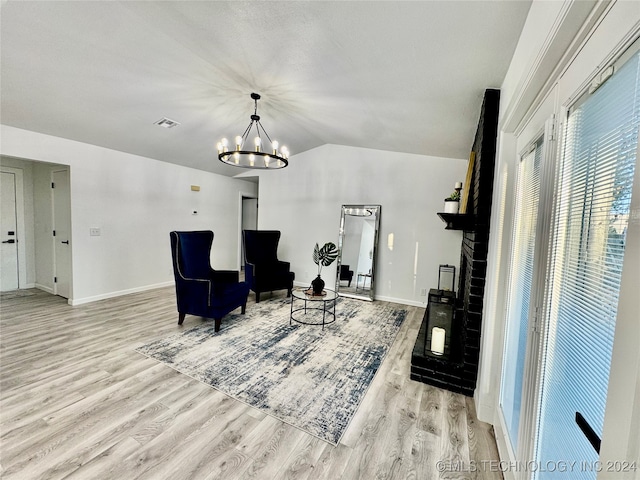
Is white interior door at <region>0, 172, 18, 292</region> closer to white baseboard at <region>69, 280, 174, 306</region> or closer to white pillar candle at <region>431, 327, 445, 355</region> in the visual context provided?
white baseboard at <region>69, 280, 174, 306</region>

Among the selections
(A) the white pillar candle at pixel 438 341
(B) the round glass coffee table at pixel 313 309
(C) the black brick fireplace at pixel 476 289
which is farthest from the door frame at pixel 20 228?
(A) the white pillar candle at pixel 438 341

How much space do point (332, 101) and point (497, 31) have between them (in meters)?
1.65

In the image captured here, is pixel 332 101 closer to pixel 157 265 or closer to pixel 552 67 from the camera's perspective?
pixel 552 67

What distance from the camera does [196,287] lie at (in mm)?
3270

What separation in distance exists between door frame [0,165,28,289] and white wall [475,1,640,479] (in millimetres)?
6843

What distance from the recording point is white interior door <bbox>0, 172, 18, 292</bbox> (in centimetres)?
443

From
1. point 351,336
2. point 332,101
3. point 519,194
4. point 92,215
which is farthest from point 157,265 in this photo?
point 519,194

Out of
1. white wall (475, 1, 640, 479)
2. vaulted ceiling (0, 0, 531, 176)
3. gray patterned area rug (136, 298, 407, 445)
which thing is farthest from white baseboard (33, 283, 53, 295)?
white wall (475, 1, 640, 479)

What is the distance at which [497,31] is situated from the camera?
4.81 feet

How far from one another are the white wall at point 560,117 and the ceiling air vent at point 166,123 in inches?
145

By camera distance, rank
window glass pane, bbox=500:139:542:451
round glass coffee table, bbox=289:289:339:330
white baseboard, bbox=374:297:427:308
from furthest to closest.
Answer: white baseboard, bbox=374:297:427:308 → round glass coffee table, bbox=289:289:339:330 → window glass pane, bbox=500:139:542:451

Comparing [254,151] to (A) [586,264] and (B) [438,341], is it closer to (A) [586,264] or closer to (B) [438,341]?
(B) [438,341]

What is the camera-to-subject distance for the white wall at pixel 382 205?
4.36 meters

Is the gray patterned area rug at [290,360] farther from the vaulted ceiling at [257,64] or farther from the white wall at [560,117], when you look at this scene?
the vaulted ceiling at [257,64]
